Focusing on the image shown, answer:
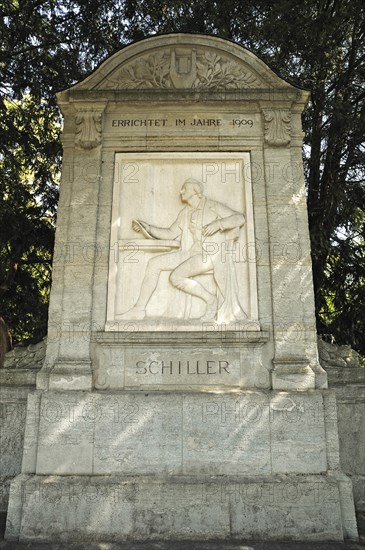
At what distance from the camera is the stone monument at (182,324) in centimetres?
598

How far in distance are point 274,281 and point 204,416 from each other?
208 cm

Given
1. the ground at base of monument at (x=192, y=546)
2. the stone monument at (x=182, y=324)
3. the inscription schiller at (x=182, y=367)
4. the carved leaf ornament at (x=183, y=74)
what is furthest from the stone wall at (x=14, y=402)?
the carved leaf ornament at (x=183, y=74)

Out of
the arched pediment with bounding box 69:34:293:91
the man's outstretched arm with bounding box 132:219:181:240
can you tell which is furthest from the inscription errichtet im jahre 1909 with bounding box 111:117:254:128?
the man's outstretched arm with bounding box 132:219:181:240

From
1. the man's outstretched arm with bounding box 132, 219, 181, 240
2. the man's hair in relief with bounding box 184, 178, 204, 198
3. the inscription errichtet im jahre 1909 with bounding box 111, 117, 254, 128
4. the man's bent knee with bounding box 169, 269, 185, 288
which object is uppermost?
the inscription errichtet im jahre 1909 with bounding box 111, 117, 254, 128

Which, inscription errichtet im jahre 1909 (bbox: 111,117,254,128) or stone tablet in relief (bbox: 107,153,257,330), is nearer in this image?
stone tablet in relief (bbox: 107,153,257,330)

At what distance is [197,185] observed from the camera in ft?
24.6

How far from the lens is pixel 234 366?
22.1 ft

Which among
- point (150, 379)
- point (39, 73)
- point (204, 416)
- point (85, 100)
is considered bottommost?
point (204, 416)

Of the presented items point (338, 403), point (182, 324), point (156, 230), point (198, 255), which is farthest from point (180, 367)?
point (338, 403)

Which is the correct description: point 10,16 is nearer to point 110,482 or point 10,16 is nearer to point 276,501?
point 110,482

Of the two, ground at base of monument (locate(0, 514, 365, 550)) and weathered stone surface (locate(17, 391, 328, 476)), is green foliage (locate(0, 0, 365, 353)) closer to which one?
weathered stone surface (locate(17, 391, 328, 476))

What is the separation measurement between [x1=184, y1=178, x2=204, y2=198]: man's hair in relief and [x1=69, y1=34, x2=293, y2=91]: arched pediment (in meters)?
1.57

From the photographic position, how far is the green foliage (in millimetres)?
10266

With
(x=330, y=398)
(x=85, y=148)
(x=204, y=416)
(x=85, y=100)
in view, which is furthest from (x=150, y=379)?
(x=85, y=100)
